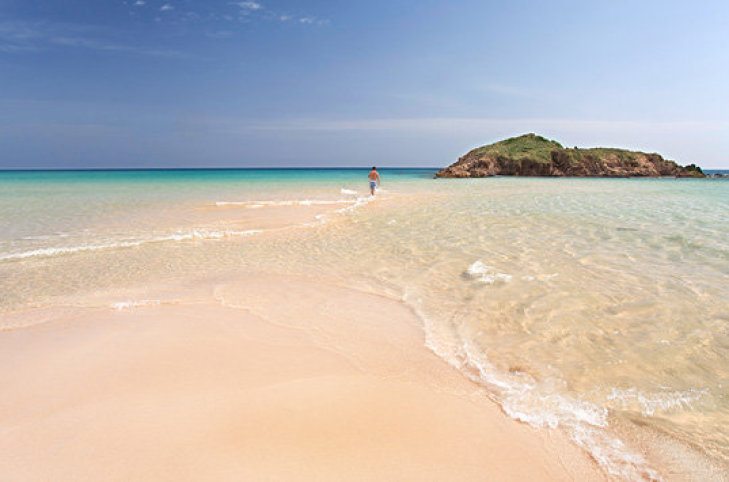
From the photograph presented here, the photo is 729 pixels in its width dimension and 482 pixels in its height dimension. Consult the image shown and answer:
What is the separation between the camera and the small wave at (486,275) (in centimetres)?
711

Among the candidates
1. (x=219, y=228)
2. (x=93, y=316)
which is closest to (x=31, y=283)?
(x=93, y=316)

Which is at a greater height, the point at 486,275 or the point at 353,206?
the point at 353,206

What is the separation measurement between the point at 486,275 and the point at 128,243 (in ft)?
32.4

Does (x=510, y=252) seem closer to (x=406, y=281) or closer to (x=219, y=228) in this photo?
(x=406, y=281)

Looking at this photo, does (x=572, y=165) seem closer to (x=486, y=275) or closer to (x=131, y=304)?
(x=486, y=275)

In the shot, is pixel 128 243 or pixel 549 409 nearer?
pixel 549 409

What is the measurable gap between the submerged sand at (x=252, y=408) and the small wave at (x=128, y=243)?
19.0 ft

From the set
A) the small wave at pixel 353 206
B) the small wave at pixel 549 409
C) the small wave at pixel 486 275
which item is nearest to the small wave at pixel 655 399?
the small wave at pixel 549 409

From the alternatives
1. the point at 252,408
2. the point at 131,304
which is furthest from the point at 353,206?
the point at 252,408

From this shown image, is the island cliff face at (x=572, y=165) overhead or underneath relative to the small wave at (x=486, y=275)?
overhead

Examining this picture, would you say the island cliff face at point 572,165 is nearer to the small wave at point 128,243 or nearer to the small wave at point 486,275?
the small wave at point 128,243

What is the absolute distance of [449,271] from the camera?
7941mm

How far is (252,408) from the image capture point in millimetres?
3449

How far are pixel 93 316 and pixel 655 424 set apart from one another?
6.81m
